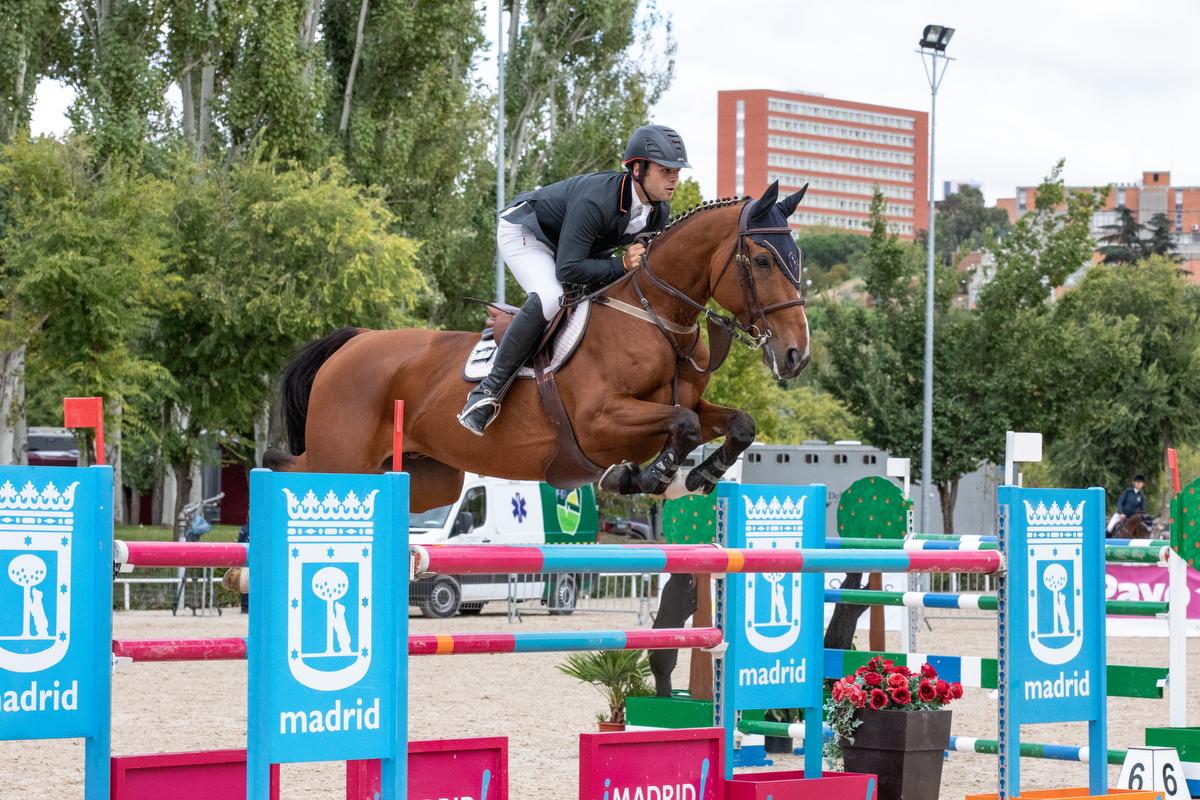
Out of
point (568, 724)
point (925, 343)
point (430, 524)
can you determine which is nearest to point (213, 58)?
point (430, 524)

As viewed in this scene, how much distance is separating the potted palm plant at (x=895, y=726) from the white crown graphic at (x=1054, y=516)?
3.39 ft

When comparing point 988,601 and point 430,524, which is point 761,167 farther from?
point 988,601

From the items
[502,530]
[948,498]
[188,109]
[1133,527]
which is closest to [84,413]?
[502,530]

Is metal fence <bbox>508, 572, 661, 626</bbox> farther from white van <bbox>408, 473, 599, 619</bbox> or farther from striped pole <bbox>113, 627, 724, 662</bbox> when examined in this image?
striped pole <bbox>113, 627, 724, 662</bbox>

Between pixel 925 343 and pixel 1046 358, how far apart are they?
2059 mm

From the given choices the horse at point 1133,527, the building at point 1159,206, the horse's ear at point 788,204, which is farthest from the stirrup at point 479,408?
the building at point 1159,206

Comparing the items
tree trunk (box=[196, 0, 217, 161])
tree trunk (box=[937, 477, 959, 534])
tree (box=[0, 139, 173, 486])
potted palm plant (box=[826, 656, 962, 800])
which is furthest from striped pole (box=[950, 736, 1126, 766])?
tree trunk (box=[937, 477, 959, 534])

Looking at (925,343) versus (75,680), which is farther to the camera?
(925,343)

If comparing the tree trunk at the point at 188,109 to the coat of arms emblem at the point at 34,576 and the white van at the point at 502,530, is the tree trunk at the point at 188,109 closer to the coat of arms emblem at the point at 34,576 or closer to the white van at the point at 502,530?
the white van at the point at 502,530

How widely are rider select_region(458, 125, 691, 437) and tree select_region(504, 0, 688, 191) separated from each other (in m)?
21.4

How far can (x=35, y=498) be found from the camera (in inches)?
126

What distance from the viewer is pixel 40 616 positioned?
319 centimetres

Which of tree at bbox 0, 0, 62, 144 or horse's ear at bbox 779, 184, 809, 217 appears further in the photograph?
tree at bbox 0, 0, 62, 144

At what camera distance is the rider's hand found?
16.9 feet
